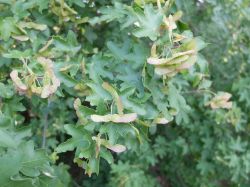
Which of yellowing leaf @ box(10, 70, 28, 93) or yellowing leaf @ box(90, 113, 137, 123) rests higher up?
yellowing leaf @ box(90, 113, 137, 123)

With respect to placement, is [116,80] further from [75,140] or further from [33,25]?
[33,25]

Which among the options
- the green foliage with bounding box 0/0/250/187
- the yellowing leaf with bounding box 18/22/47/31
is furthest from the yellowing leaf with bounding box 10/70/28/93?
the yellowing leaf with bounding box 18/22/47/31

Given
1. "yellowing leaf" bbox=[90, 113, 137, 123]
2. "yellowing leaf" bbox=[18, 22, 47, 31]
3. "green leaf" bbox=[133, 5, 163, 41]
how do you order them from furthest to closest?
"yellowing leaf" bbox=[18, 22, 47, 31], "green leaf" bbox=[133, 5, 163, 41], "yellowing leaf" bbox=[90, 113, 137, 123]

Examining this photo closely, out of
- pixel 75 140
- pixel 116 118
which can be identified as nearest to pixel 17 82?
pixel 75 140

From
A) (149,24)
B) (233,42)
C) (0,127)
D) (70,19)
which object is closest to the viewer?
(0,127)

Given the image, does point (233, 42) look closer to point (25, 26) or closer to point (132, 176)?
point (132, 176)

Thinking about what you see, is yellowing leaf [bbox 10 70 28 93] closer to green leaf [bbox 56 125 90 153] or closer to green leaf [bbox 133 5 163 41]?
green leaf [bbox 56 125 90 153]

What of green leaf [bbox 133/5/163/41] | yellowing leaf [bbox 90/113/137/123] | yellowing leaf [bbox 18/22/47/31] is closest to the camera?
yellowing leaf [bbox 90/113/137/123]

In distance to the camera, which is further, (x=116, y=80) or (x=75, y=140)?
(x=116, y=80)

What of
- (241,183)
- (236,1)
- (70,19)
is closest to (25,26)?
(70,19)
